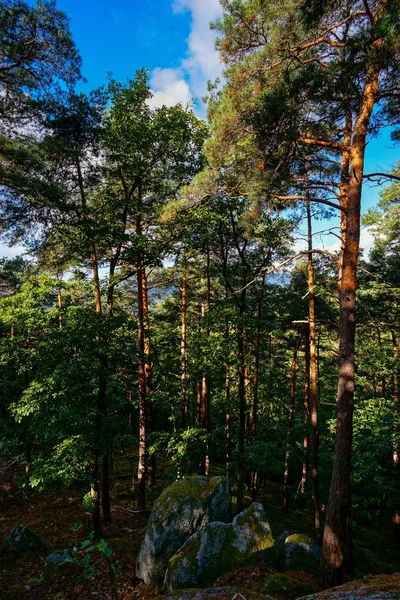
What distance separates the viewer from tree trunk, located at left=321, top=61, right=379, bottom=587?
5348mm

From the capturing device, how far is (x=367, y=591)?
2.87 meters

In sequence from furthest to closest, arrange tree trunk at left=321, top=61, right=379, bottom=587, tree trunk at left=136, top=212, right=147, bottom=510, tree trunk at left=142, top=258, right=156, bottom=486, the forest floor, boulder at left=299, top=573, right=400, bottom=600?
1. tree trunk at left=142, top=258, right=156, bottom=486
2. tree trunk at left=136, top=212, right=147, bottom=510
3. the forest floor
4. tree trunk at left=321, top=61, right=379, bottom=587
5. boulder at left=299, top=573, right=400, bottom=600

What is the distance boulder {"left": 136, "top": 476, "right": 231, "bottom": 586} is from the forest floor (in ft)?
1.30

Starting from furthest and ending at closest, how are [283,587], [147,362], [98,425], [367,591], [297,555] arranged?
1. [147,362]
2. [98,425]
3. [297,555]
4. [283,587]
5. [367,591]

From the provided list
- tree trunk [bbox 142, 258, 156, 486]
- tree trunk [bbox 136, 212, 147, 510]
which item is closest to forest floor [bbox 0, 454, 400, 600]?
tree trunk [bbox 136, 212, 147, 510]

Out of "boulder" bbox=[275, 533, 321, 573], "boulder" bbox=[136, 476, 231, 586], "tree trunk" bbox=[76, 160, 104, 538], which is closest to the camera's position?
"boulder" bbox=[275, 533, 321, 573]

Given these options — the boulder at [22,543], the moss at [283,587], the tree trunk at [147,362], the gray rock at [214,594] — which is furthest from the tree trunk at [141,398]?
the moss at [283,587]

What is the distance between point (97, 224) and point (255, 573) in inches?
390

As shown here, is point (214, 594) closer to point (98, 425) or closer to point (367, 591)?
point (367, 591)

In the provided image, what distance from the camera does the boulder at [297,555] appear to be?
627 cm

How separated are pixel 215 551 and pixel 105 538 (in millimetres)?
4647

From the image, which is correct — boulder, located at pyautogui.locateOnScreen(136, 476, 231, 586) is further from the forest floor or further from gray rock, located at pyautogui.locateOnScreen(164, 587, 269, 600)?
gray rock, located at pyautogui.locateOnScreen(164, 587, 269, 600)

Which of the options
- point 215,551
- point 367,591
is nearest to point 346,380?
point 367,591

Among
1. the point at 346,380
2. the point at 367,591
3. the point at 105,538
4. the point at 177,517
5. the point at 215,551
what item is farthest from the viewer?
the point at 105,538
